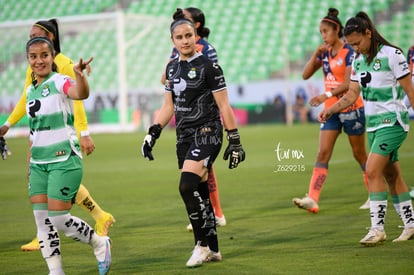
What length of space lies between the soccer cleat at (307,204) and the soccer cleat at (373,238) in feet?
8.04

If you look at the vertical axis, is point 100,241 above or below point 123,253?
above

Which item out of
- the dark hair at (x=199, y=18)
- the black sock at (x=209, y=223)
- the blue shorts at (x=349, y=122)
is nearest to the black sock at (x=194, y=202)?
the black sock at (x=209, y=223)

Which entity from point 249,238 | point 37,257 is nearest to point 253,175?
point 249,238

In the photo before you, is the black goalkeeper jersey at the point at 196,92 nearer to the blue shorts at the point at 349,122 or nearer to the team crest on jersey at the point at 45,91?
the team crest on jersey at the point at 45,91

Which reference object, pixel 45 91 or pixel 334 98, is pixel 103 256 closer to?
pixel 45 91

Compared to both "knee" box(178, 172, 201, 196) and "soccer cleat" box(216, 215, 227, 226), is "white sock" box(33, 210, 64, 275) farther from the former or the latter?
"soccer cleat" box(216, 215, 227, 226)

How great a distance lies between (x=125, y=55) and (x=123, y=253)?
31.1 m

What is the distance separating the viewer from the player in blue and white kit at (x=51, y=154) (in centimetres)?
668

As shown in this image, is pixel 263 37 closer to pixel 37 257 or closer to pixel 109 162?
pixel 109 162

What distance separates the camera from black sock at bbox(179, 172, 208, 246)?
7387 mm

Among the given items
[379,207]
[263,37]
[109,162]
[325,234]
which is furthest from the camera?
[263,37]

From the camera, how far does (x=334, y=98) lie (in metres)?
11.0

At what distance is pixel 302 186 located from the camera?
45.4 feet

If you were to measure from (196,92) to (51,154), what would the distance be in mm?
1572
